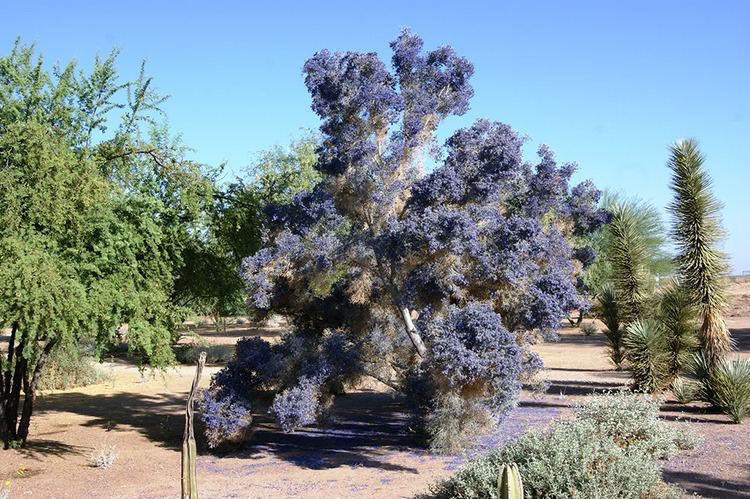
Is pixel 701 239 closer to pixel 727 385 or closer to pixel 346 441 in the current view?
pixel 727 385

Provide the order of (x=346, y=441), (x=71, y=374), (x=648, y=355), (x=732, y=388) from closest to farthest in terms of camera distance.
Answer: (x=346, y=441) < (x=732, y=388) < (x=648, y=355) < (x=71, y=374)

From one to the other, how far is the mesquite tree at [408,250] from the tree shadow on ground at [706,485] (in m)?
3.02

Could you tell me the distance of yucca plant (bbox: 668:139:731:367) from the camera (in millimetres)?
18016

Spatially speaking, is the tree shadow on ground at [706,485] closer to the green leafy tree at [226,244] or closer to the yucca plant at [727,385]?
the yucca plant at [727,385]

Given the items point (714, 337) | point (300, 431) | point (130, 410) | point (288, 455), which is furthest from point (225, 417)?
point (714, 337)

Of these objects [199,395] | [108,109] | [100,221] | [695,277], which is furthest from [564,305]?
[108,109]

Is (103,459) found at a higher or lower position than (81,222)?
lower

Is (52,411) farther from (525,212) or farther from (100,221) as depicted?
(525,212)

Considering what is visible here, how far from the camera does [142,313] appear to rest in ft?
46.9

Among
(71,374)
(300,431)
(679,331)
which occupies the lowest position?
(300,431)

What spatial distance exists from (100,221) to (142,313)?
78.6 inches

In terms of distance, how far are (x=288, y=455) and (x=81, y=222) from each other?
628cm

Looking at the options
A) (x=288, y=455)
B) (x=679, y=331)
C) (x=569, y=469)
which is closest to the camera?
(x=569, y=469)

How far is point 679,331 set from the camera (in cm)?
2002
